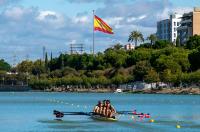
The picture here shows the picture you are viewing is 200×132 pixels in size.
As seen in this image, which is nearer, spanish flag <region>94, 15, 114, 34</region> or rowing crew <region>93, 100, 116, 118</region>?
rowing crew <region>93, 100, 116, 118</region>

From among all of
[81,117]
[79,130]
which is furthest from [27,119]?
[79,130]

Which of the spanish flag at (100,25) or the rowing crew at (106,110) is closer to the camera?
the rowing crew at (106,110)

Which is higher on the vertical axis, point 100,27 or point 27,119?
point 100,27

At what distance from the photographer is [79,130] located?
239 ft

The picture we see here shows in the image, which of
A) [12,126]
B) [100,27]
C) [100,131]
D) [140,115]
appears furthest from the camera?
[100,27]

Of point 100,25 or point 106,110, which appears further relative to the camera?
point 100,25

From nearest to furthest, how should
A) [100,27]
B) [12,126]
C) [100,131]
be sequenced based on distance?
1. [100,131]
2. [12,126]
3. [100,27]

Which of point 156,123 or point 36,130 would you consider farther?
point 156,123

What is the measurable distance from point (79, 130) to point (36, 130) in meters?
4.30

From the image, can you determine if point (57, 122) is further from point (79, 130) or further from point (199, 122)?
point (199, 122)

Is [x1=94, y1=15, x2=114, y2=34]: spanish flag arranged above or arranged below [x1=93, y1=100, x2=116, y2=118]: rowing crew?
above

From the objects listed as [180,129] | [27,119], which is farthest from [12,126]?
[180,129]

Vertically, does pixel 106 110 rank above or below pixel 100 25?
below

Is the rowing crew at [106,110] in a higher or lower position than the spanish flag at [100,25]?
lower
